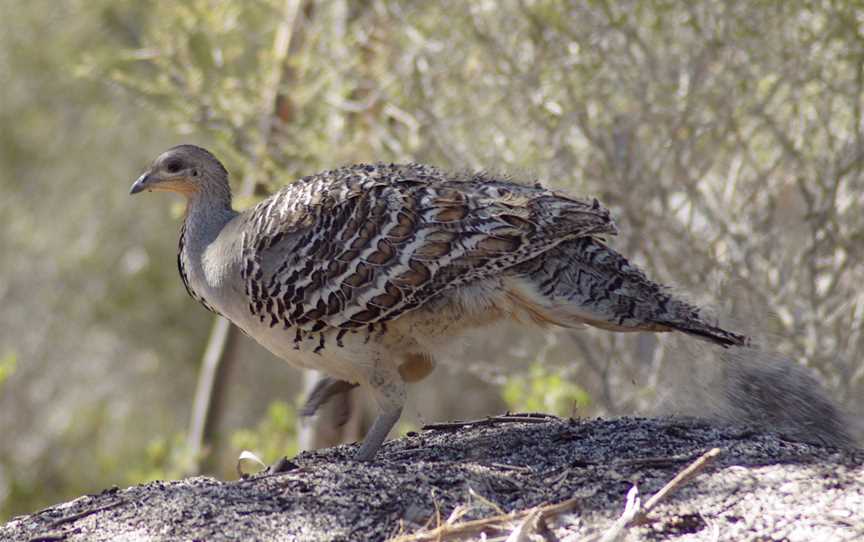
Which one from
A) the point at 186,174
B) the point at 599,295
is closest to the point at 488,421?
the point at 599,295

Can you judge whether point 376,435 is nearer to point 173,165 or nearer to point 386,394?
point 386,394

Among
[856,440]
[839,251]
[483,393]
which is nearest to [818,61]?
[839,251]

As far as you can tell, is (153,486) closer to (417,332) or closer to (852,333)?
(417,332)

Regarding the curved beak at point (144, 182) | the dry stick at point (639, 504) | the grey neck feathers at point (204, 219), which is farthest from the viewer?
the curved beak at point (144, 182)

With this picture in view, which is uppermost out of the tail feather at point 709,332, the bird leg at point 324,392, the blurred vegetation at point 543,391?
the tail feather at point 709,332

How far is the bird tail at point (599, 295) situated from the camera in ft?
16.3

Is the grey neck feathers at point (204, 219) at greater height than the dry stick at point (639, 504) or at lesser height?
greater

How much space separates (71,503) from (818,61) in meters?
4.96

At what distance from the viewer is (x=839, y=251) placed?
7570mm

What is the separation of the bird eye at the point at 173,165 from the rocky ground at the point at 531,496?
5.80 feet

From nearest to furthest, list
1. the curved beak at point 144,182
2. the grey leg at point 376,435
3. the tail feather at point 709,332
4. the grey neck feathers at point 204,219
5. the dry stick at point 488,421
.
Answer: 1. the tail feather at point 709,332
2. the grey leg at point 376,435
3. the dry stick at point 488,421
4. the grey neck feathers at point 204,219
5. the curved beak at point 144,182

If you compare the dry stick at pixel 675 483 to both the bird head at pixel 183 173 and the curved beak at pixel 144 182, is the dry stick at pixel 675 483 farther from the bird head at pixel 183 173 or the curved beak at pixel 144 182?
the curved beak at pixel 144 182

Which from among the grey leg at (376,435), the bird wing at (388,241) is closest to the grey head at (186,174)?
the bird wing at (388,241)

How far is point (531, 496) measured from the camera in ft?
13.5
